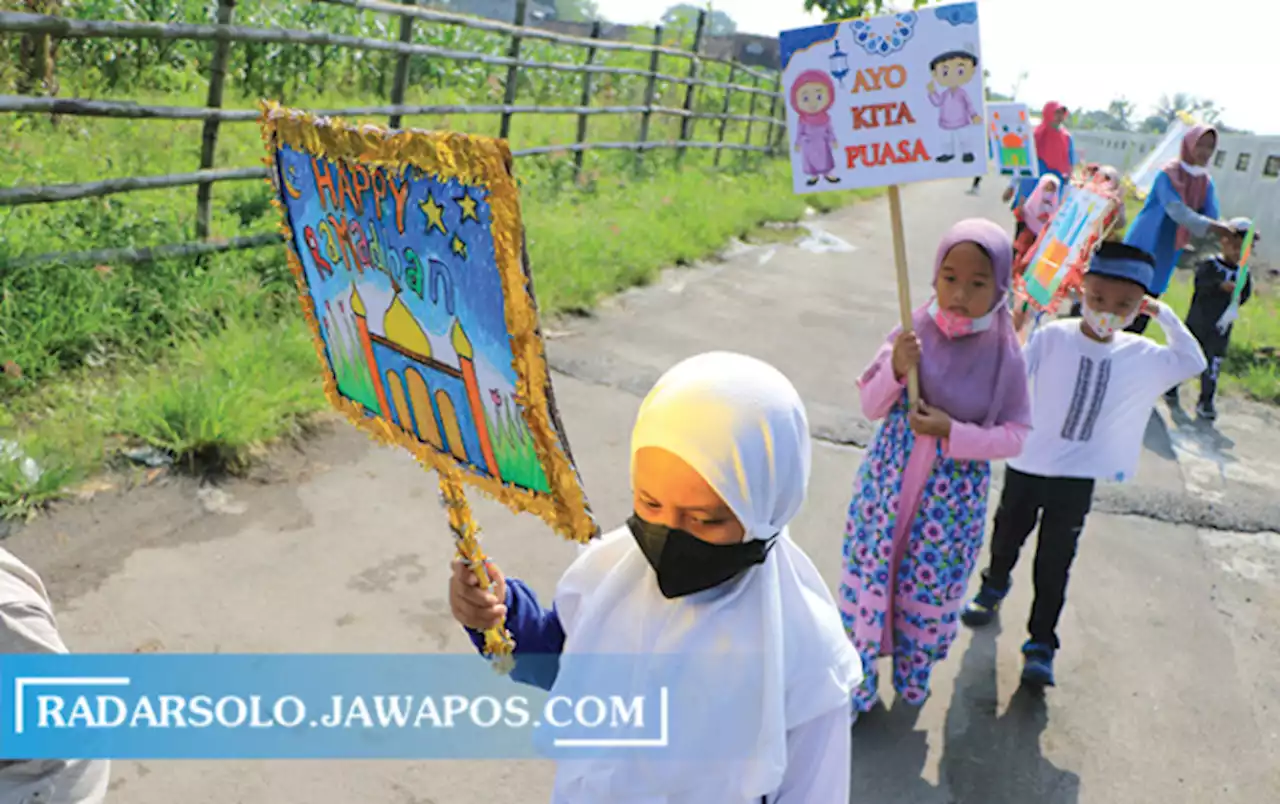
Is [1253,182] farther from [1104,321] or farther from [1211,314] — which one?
[1104,321]

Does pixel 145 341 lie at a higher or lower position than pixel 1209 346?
lower

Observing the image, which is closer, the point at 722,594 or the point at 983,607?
the point at 722,594

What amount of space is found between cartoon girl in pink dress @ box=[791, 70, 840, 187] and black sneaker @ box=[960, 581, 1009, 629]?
170cm

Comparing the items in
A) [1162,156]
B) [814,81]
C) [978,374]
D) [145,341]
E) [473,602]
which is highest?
[1162,156]

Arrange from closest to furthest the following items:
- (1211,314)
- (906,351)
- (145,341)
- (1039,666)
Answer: (906,351)
(1039,666)
(145,341)
(1211,314)

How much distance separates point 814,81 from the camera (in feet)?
8.15

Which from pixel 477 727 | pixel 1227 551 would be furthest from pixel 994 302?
pixel 1227 551

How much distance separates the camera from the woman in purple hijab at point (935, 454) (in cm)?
244

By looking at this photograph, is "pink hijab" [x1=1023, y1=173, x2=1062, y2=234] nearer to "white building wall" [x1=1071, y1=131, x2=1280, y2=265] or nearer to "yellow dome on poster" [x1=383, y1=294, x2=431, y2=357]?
"yellow dome on poster" [x1=383, y1=294, x2=431, y2=357]

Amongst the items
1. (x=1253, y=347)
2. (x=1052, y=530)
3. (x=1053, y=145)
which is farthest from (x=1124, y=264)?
(x=1253, y=347)

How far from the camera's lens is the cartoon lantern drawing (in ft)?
7.97

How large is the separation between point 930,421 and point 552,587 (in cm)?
146

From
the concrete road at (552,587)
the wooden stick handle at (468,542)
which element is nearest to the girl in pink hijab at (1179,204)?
the concrete road at (552,587)

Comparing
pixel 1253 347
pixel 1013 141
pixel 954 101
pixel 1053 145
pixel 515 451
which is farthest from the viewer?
pixel 1253 347
